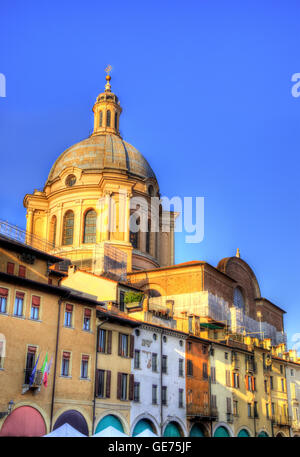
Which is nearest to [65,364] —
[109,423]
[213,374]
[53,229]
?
[109,423]

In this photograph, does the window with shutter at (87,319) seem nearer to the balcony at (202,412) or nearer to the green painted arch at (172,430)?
the green painted arch at (172,430)

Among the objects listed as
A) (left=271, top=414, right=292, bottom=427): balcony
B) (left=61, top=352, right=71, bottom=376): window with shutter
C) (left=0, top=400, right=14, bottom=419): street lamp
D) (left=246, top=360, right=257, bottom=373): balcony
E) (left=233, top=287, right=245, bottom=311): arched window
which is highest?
(left=233, top=287, right=245, bottom=311): arched window

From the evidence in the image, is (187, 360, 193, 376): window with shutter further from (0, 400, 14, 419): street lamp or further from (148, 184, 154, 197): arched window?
(148, 184, 154, 197): arched window

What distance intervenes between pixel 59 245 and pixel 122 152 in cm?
1488

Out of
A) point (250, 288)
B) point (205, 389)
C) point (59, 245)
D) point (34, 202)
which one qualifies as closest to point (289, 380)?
point (250, 288)

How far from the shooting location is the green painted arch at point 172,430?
4378 cm

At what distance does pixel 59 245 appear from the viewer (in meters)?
73.3

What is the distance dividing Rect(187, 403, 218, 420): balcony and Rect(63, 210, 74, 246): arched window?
31.4 metres

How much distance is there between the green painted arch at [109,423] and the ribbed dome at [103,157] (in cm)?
4057

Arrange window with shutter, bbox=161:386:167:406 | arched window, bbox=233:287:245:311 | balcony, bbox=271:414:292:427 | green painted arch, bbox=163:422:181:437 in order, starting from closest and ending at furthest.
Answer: green painted arch, bbox=163:422:181:437, window with shutter, bbox=161:386:167:406, balcony, bbox=271:414:292:427, arched window, bbox=233:287:245:311

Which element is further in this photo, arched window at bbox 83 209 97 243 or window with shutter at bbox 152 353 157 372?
arched window at bbox 83 209 97 243

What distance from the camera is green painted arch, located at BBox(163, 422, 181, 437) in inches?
1724

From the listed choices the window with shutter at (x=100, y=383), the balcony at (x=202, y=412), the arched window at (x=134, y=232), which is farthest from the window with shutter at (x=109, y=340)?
the arched window at (x=134, y=232)

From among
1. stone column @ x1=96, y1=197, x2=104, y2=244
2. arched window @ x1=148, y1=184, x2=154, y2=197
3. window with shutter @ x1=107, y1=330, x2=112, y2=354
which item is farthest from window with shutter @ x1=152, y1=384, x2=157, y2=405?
arched window @ x1=148, y1=184, x2=154, y2=197
